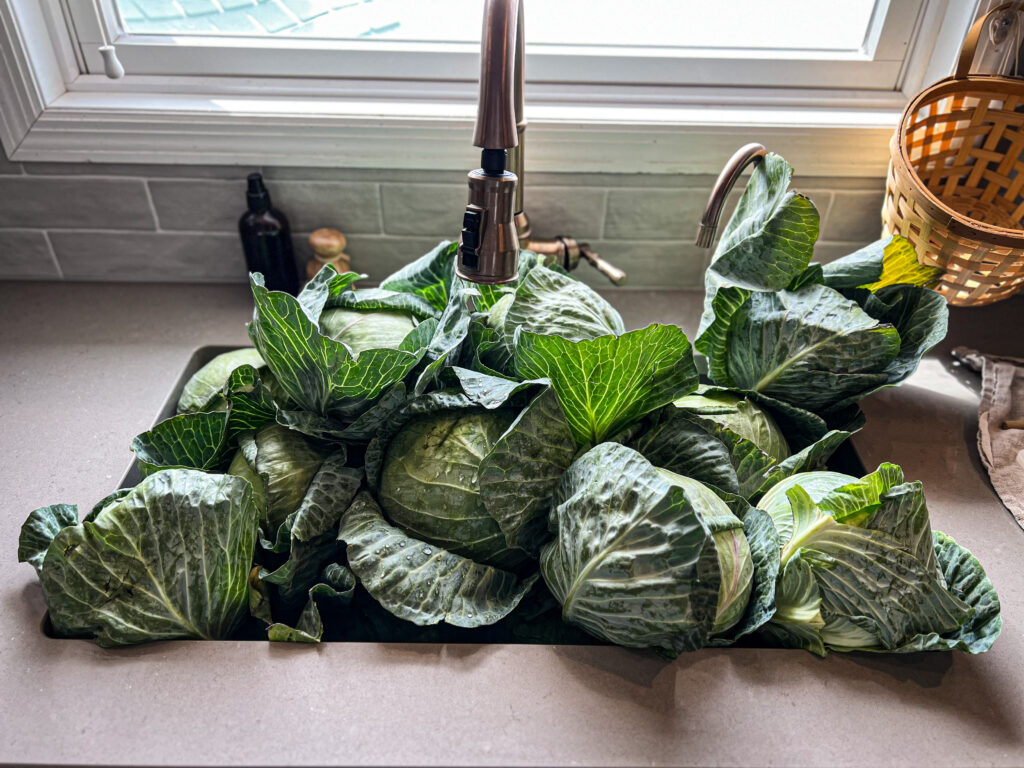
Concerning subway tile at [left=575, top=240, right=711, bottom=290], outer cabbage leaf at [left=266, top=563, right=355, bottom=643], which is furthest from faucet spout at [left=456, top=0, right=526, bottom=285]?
subway tile at [left=575, top=240, right=711, bottom=290]

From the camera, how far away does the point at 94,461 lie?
95cm

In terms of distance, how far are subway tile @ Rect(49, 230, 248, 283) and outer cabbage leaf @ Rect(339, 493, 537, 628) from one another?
2.54ft

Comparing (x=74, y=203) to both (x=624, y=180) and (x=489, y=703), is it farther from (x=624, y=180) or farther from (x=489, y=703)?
(x=489, y=703)

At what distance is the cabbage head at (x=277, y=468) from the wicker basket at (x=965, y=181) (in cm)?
87

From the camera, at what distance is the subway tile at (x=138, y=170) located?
1.24 metres

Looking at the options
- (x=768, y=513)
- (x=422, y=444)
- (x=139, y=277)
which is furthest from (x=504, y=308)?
(x=139, y=277)

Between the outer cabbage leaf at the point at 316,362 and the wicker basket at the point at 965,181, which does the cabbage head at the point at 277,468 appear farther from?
the wicker basket at the point at 965,181

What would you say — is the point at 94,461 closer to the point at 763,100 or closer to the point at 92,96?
the point at 92,96

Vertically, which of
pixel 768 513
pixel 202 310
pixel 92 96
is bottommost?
pixel 202 310

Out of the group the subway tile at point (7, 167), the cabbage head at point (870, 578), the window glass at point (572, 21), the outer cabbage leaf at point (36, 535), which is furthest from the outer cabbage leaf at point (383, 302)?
the subway tile at point (7, 167)

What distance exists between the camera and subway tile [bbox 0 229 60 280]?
1297 millimetres

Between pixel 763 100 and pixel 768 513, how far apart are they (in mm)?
836

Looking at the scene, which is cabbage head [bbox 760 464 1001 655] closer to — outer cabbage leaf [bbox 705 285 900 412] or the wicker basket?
outer cabbage leaf [bbox 705 285 900 412]

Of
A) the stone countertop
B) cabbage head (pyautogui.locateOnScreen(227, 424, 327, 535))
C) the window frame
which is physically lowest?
the stone countertop
